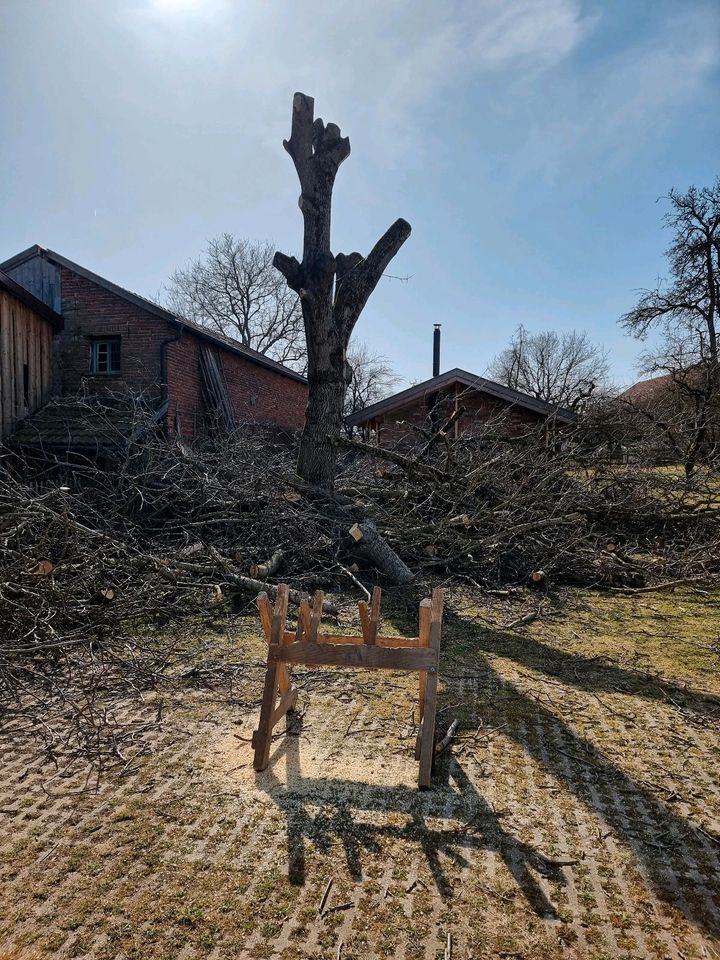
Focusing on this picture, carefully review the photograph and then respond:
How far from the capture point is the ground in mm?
2072

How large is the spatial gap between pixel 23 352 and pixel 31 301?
43.4 inches

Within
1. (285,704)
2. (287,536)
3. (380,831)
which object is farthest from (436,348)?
(380,831)

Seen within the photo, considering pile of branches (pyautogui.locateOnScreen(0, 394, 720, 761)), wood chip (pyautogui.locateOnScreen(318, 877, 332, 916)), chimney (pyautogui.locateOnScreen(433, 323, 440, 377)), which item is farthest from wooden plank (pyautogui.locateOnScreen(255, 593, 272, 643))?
chimney (pyautogui.locateOnScreen(433, 323, 440, 377))

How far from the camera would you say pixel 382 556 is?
7238 millimetres

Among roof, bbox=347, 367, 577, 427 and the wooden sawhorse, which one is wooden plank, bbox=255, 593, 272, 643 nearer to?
the wooden sawhorse

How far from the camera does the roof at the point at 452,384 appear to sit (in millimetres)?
14492

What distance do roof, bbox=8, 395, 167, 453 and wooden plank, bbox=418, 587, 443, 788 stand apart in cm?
922

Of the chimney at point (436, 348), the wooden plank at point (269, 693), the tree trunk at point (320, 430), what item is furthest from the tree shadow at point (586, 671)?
the chimney at point (436, 348)

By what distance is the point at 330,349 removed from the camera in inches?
348

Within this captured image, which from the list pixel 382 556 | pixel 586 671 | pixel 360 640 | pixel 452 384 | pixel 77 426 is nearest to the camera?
pixel 360 640

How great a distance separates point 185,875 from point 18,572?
3.74 meters

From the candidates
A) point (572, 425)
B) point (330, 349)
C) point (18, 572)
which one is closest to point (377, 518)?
point (330, 349)

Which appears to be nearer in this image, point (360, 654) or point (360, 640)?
point (360, 654)

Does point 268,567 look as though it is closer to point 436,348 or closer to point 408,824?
point 408,824
